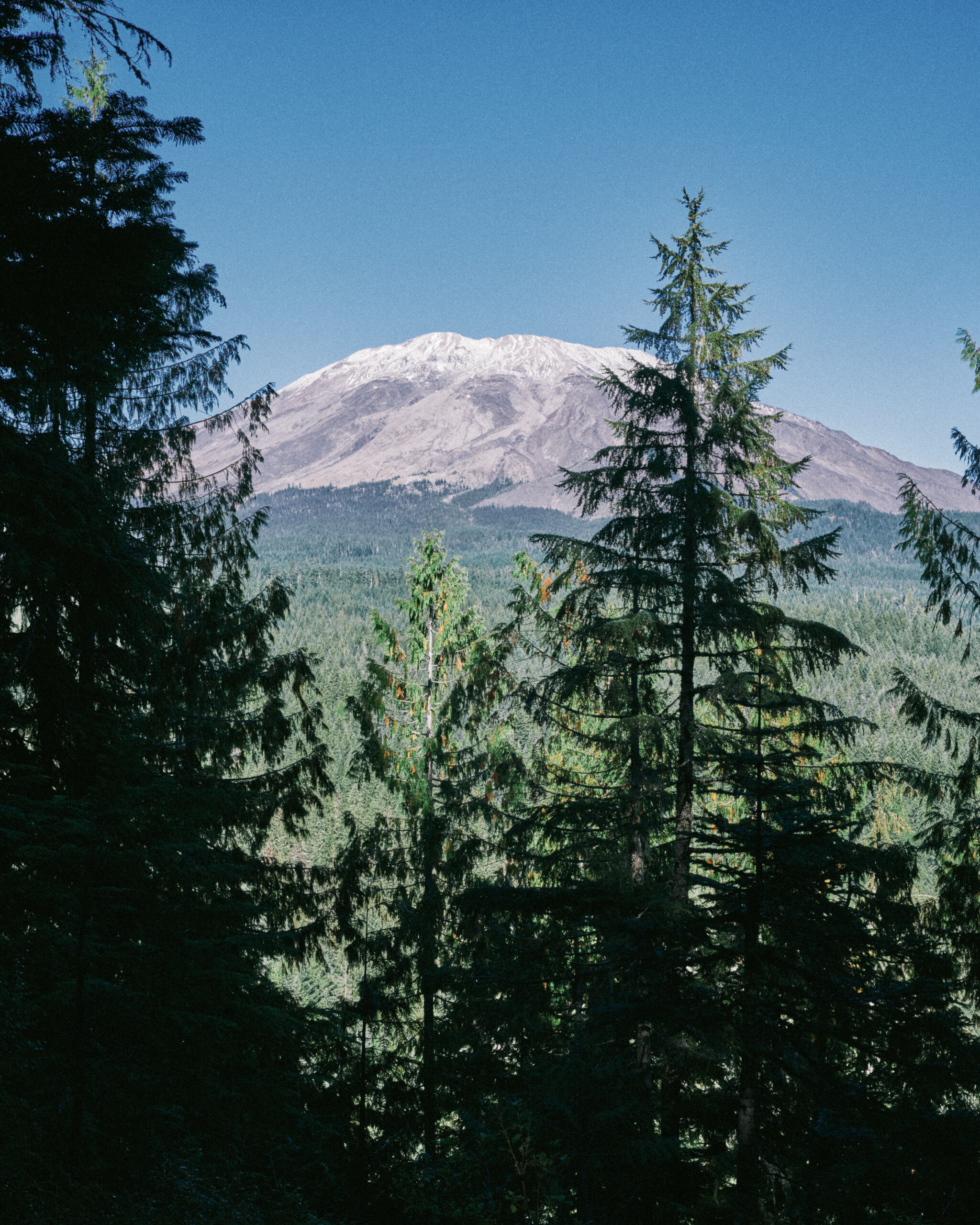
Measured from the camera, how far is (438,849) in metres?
12.6

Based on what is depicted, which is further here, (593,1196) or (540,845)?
(540,845)

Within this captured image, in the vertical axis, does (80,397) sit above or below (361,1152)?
above

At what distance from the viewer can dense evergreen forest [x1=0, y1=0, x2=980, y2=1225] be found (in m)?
4.61

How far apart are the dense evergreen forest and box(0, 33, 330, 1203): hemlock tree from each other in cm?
3

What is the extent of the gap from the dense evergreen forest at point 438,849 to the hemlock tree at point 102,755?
34 mm

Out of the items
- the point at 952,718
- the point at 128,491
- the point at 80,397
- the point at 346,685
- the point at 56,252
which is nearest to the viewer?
the point at 56,252

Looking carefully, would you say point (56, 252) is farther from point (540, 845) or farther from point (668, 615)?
point (540, 845)

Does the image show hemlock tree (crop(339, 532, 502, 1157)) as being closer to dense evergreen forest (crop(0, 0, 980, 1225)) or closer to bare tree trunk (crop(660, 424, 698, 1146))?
dense evergreen forest (crop(0, 0, 980, 1225))

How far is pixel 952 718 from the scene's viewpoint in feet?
31.4

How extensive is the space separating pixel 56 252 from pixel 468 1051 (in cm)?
1050

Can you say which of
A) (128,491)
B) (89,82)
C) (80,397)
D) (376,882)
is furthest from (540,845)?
(89,82)

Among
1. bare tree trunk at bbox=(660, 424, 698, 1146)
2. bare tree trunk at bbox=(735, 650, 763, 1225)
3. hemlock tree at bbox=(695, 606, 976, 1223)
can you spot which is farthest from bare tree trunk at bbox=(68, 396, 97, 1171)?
bare tree trunk at bbox=(660, 424, 698, 1146)

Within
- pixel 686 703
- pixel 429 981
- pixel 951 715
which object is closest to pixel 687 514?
pixel 686 703

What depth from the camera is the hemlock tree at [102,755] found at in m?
4.18
